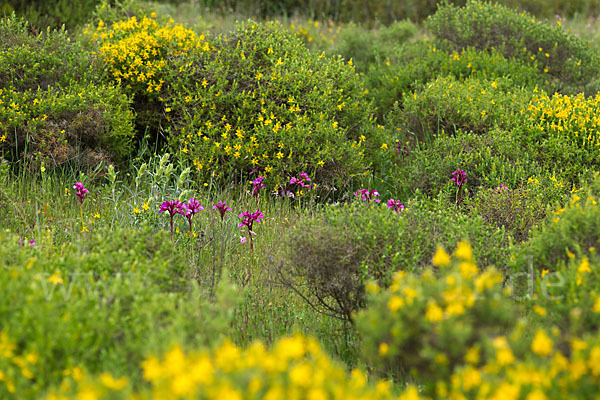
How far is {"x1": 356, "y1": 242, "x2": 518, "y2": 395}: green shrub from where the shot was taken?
225 centimetres

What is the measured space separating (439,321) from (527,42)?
623 centimetres

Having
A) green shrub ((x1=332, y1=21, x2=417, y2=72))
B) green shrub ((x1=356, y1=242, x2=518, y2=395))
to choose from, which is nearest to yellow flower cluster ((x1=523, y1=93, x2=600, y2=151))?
green shrub ((x1=332, y1=21, x2=417, y2=72))

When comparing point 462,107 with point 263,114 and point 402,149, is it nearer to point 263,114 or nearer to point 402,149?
point 402,149

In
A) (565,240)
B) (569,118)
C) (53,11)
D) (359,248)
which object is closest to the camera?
(565,240)

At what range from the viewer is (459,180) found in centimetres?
488

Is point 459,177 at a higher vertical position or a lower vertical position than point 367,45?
lower

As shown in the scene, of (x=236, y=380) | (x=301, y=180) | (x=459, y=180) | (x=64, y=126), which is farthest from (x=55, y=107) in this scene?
(x=236, y=380)

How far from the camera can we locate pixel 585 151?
5.07 meters

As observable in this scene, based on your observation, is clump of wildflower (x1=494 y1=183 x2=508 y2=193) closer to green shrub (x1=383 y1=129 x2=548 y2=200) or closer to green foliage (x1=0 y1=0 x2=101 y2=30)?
green shrub (x1=383 y1=129 x2=548 y2=200)

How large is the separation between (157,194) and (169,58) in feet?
5.45

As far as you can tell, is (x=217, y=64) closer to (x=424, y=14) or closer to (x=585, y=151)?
(x=585, y=151)

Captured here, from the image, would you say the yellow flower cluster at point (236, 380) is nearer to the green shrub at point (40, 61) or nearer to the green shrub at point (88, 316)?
the green shrub at point (88, 316)

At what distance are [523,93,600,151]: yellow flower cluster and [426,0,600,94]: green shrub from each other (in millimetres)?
1610

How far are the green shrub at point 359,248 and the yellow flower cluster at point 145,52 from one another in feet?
Result: 9.25
